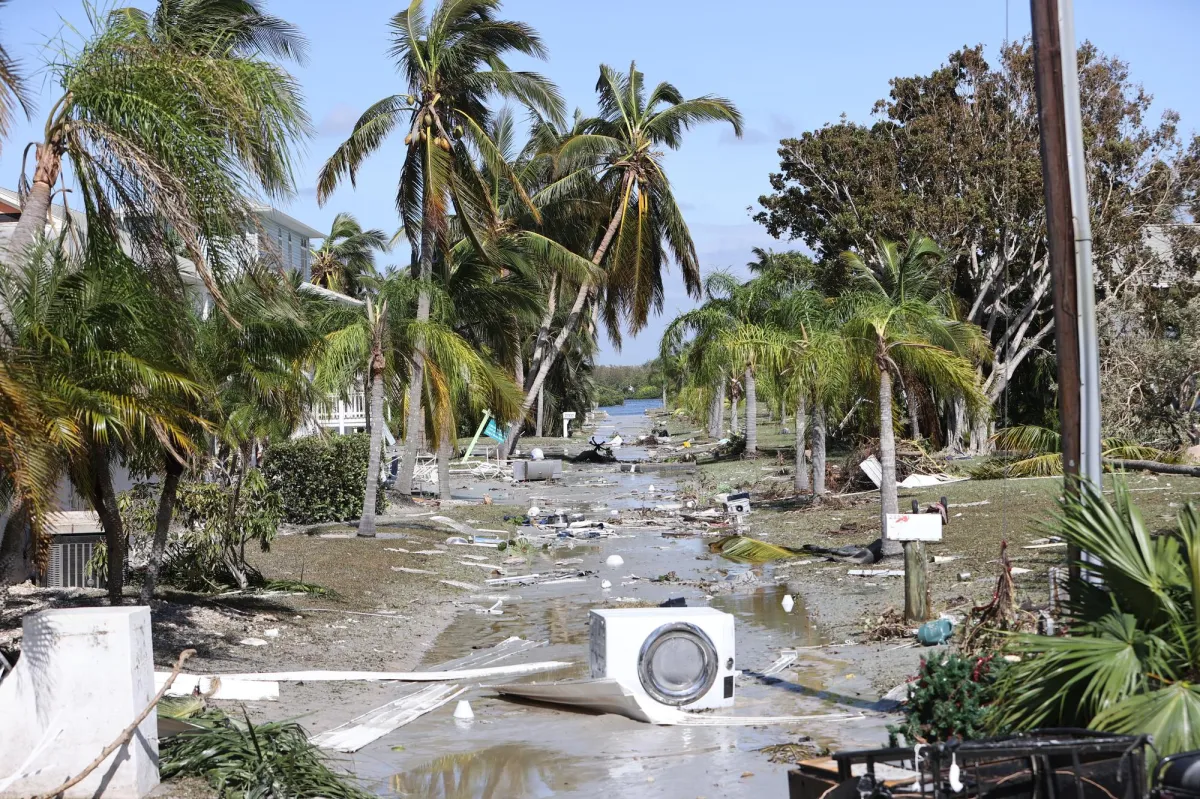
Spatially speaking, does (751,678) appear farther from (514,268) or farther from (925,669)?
(514,268)

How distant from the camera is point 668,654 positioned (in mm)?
9742

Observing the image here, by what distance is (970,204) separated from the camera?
3409 centimetres

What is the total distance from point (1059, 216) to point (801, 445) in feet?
69.8

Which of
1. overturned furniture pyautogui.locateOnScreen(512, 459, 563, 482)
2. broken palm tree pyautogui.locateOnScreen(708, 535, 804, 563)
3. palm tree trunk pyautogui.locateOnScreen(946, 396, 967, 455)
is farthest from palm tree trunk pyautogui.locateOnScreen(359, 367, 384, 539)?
palm tree trunk pyautogui.locateOnScreen(946, 396, 967, 455)

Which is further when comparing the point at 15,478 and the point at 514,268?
the point at 514,268

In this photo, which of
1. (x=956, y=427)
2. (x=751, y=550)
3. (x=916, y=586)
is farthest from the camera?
(x=956, y=427)

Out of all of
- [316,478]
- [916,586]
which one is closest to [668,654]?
[916,586]

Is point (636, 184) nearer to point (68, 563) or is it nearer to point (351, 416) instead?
point (351, 416)

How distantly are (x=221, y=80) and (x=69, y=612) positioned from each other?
15.2 ft

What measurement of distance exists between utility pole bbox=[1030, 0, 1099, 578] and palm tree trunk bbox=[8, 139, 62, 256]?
22.7 feet

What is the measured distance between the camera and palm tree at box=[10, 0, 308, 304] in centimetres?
886

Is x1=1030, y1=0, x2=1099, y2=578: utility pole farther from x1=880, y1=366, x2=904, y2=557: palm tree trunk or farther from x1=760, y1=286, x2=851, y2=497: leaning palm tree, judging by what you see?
x1=760, y1=286, x2=851, y2=497: leaning palm tree

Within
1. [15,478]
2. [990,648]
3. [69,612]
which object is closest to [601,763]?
[990,648]

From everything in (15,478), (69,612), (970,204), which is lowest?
(69,612)
